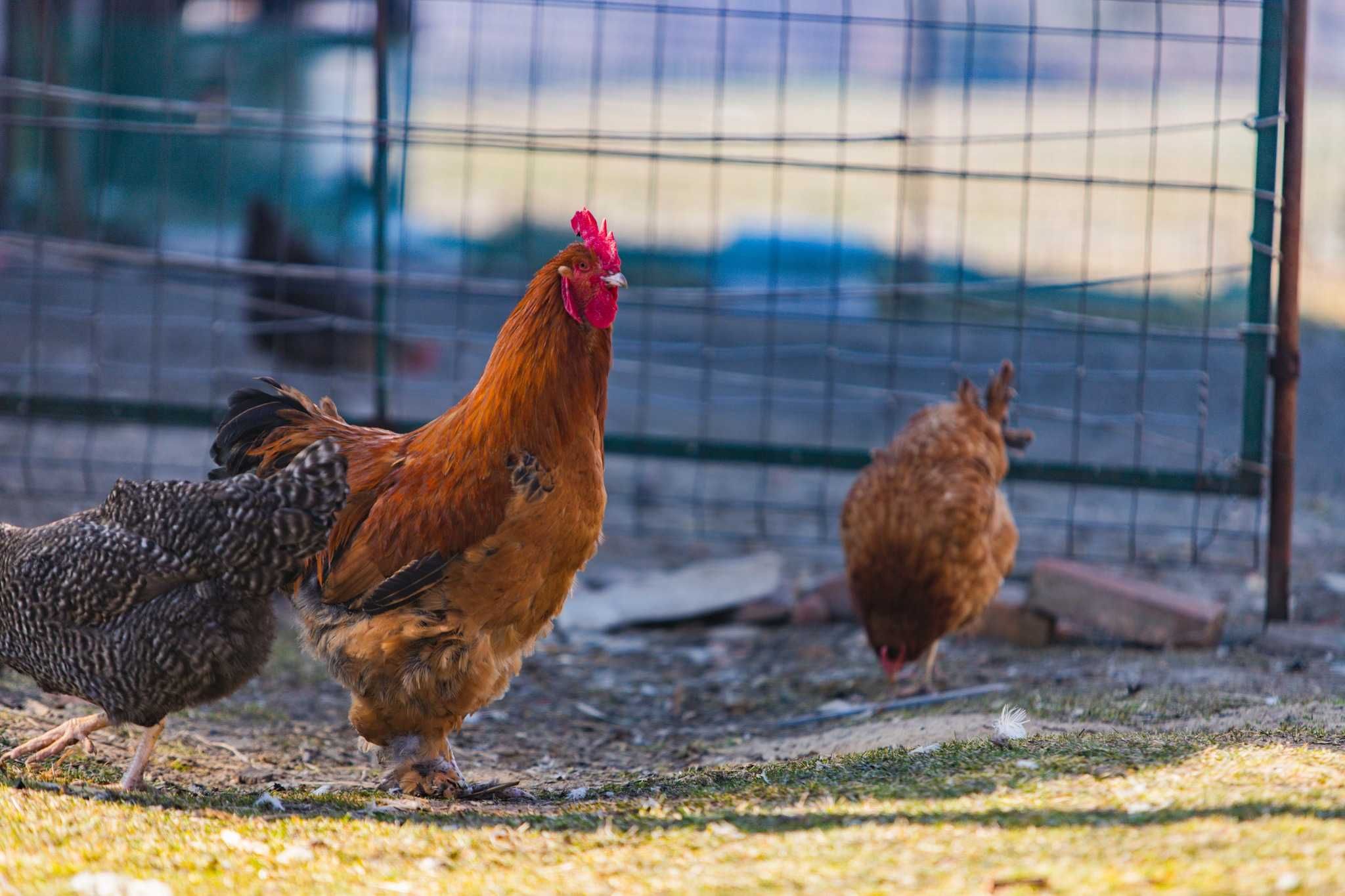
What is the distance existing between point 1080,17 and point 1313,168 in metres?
5.20

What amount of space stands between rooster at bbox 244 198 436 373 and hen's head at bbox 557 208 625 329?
6355 mm

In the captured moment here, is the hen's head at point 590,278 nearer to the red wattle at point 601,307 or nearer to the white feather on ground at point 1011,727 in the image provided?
the red wattle at point 601,307

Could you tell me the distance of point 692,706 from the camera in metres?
5.29

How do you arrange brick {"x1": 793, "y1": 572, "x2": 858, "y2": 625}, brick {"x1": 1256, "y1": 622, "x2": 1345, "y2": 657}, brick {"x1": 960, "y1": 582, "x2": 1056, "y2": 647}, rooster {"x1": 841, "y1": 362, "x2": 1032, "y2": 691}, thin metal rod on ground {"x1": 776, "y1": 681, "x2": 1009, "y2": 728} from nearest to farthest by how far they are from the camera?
thin metal rod on ground {"x1": 776, "y1": 681, "x2": 1009, "y2": 728} < rooster {"x1": 841, "y1": 362, "x2": 1032, "y2": 691} < brick {"x1": 1256, "y1": 622, "x2": 1345, "y2": 657} < brick {"x1": 960, "y1": 582, "x2": 1056, "y2": 647} < brick {"x1": 793, "y1": 572, "x2": 858, "y2": 625}

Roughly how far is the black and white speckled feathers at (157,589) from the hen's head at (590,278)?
0.99 m

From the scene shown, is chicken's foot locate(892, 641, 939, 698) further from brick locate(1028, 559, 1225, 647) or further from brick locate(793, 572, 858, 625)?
brick locate(793, 572, 858, 625)

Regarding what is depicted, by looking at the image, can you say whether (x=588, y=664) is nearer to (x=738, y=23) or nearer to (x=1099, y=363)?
(x=1099, y=363)

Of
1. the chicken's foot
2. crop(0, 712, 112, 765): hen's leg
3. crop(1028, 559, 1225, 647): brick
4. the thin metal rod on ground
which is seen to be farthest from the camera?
crop(1028, 559, 1225, 647): brick

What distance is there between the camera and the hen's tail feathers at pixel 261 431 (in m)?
4.12

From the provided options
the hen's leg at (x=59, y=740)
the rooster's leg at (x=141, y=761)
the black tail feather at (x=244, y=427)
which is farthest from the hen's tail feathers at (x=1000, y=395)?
the hen's leg at (x=59, y=740)

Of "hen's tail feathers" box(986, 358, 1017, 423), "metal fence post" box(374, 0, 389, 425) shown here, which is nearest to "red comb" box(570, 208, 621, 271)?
"hen's tail feathers" box(986, 358, 1017, 423)

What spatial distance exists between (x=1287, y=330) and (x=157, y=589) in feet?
16.0

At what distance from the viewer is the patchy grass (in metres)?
2.48

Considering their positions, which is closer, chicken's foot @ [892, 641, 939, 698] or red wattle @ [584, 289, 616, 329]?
red wattle @ [584, 289, 616, 329]
